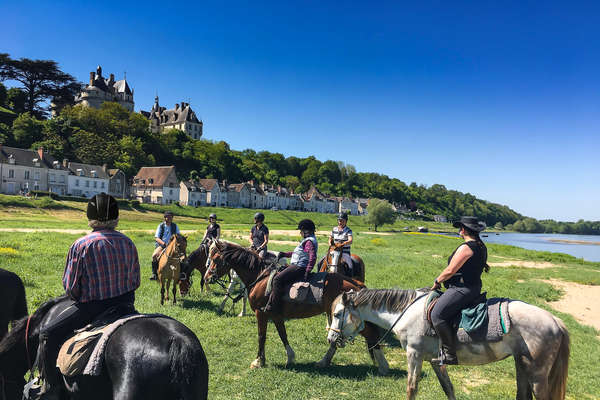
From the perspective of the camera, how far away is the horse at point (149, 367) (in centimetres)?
302

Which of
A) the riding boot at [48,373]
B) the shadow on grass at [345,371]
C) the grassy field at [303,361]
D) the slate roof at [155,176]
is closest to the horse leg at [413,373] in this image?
the grassy field at [303,361]

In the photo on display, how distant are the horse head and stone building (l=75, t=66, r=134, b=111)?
122349 millimetres

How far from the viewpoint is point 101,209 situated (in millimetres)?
3867

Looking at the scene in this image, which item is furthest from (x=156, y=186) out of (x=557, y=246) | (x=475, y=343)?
(x=557, y=246)

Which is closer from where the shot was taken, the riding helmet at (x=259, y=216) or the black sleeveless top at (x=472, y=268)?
the black sleeveless top at (x=472, y=268)

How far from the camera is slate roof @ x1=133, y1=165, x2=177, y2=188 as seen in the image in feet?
283

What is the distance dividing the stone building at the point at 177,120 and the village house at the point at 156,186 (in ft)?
159

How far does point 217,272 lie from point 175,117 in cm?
14256

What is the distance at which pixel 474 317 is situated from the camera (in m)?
5.16

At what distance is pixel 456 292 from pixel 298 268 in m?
3.28

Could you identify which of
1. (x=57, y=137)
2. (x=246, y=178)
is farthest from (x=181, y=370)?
(x=246, y=178)

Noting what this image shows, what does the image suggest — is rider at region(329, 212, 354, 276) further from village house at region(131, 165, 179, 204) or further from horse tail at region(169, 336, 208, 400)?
village house at region(131, 165, 179, 204)

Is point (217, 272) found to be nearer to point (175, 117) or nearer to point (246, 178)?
point (246, 178)

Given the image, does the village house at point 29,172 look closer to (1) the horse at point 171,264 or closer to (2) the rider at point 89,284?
(1) the horse at point 171,264
